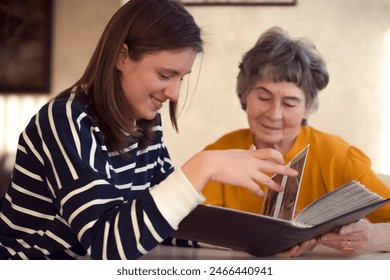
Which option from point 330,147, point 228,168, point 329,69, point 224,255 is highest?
point 329,69

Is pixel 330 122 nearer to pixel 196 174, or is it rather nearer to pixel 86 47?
pixel 196 174

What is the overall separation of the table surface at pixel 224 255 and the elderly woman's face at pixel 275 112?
454mm

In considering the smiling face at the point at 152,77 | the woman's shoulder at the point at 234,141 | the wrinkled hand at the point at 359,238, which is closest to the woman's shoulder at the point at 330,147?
the woman's shoulder at the point at 234,141

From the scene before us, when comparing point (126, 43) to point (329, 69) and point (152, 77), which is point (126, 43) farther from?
point (329, 69)

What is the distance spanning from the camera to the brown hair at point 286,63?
1587mm

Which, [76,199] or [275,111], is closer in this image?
[76,199]

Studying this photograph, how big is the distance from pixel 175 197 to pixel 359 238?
441 mm

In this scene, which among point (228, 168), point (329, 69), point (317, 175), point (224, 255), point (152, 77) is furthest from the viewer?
point (329, 69)

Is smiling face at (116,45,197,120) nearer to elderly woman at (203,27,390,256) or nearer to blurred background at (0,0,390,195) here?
elderly woman at (203,27,390,256)

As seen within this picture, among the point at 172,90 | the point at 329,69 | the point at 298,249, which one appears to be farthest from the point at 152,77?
the point at 329,69

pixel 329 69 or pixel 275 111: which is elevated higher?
pixel 329 69

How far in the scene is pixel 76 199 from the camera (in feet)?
2.90

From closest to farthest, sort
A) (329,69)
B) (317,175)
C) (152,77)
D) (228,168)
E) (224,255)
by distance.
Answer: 1. (228,168)
2. (152,77)
3. (224,255)
4. (317,175)
5. (329,69)

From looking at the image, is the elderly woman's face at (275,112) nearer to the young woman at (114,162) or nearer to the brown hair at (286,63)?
the brown hair at (286,63)
